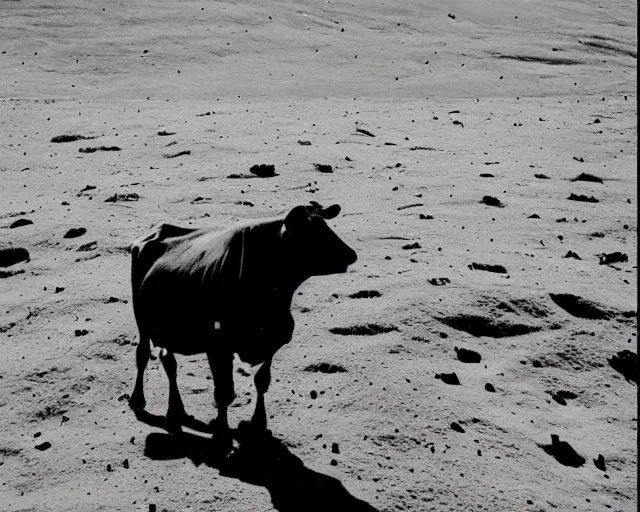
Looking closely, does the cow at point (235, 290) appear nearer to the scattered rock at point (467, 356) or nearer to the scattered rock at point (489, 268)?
the scattered rock at point (467, 356)

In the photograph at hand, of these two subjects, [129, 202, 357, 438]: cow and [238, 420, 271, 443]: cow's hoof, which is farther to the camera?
[238, 420, 271, 443]: cow's hoof

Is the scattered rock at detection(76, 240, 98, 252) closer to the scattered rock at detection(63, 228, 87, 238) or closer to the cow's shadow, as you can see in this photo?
the scattered rock at detection(63, 228, 87, 238)

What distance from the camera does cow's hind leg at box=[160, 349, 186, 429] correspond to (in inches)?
226

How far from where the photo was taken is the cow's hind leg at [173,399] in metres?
5.75

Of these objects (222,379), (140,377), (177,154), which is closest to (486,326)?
(222,379)

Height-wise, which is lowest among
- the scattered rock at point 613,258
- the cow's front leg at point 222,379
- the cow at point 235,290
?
the scattered rock at point 613,258

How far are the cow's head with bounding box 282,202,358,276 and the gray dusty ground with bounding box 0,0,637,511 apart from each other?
1370mm

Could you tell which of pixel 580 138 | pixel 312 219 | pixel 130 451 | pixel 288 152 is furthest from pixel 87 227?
pixel 580 138

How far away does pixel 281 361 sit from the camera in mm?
6738

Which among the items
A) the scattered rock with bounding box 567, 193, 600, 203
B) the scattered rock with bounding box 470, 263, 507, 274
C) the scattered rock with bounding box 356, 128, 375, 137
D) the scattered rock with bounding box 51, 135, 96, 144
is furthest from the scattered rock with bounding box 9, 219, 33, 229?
the scattered rock with bounding box 567, 193, 600, 203

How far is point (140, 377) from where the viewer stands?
608 centimetres

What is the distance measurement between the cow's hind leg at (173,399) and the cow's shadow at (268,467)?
3.4 inches

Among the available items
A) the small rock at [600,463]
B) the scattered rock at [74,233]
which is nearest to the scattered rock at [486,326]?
the small rock at [600,463]

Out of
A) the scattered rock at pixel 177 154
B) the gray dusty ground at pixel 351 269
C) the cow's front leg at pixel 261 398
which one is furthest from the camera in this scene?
the scattered rock at pixel 177 154
